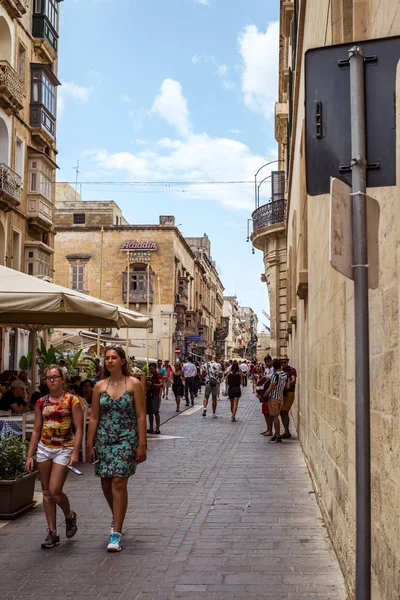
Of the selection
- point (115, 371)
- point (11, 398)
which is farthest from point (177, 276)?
point (115, 371)

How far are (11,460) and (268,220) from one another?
22.2m

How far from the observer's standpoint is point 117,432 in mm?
6523

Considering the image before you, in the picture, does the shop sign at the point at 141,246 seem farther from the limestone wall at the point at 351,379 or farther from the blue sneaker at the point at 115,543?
the blue sneaker at the point at 115,543

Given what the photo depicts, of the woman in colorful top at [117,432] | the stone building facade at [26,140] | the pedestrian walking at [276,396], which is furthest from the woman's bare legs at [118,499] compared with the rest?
the stone building facade at [26,140]

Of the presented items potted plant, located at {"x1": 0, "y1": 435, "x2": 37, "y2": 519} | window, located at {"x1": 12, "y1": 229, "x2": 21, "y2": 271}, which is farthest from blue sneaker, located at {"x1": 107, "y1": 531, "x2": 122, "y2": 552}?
window, located at {"x1": 12, "y1": 229, "x2": 21, "y2": 271}

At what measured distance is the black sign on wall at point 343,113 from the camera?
9.56 feet

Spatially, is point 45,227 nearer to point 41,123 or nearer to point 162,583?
point 41,123

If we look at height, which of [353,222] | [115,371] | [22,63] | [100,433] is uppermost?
[22,63]

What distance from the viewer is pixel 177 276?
59.2 meters

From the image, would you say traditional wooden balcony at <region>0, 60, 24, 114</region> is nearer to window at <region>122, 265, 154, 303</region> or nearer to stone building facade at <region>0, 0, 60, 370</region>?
stone building facade at <region>0, 0, 60, 370</region>

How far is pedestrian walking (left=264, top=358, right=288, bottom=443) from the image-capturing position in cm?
1495

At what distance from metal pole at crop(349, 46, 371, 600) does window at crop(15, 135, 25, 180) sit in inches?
1080

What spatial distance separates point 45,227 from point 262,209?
8.63 metres

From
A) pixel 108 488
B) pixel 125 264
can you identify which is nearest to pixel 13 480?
pixel 108 488
